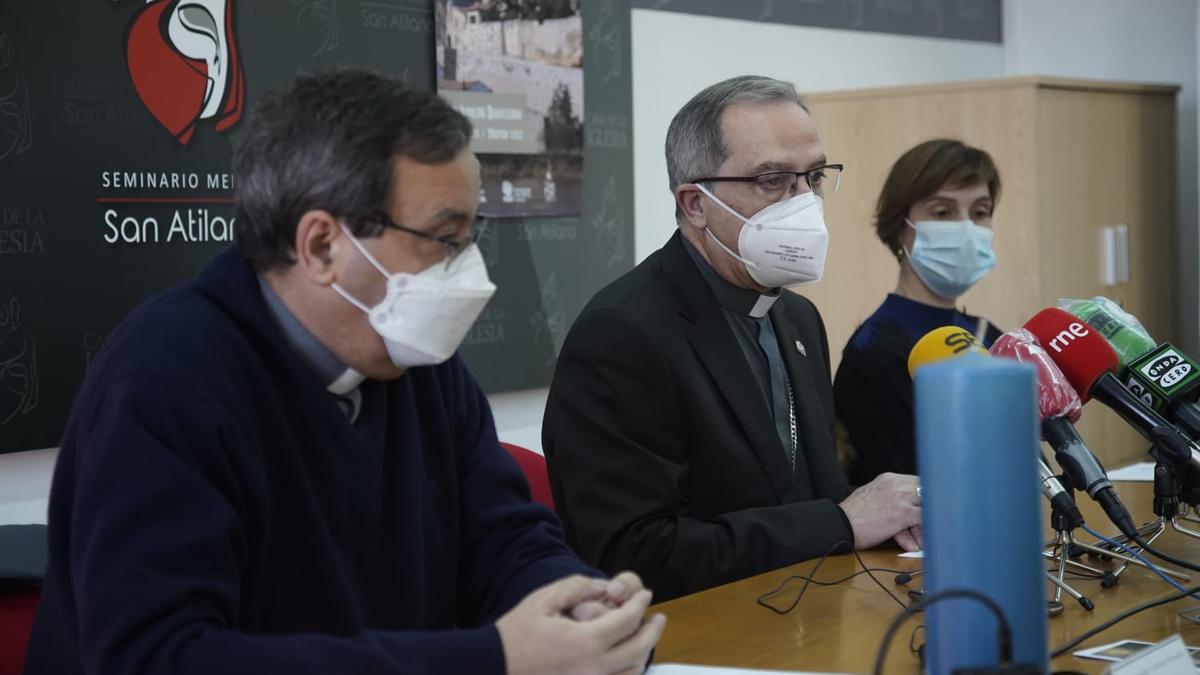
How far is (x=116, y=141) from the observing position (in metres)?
3.22

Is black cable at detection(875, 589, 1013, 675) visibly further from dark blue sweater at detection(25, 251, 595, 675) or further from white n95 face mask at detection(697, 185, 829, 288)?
white n95 face mask at detection(697, 185, 829, 288)

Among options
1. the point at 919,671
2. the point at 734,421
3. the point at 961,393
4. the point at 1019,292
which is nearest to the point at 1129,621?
the point at 919,671

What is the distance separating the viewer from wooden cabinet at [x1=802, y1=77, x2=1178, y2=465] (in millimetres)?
4980

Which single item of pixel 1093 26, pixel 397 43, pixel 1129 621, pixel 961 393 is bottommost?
pixel 1129 621

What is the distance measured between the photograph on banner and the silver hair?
147cm

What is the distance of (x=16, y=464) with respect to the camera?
10.3 ft

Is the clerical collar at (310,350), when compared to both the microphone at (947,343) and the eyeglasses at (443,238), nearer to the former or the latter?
the eyeglasses at (443,238)

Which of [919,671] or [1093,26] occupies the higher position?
[1093,26]

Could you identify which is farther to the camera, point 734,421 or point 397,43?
point 397,43

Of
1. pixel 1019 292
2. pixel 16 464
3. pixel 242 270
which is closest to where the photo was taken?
pixel 242 270

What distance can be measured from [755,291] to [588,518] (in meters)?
0.58

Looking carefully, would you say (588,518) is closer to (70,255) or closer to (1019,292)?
(70,255)

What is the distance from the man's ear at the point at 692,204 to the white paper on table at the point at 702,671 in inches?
45.0

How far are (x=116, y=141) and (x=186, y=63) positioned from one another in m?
0.28
